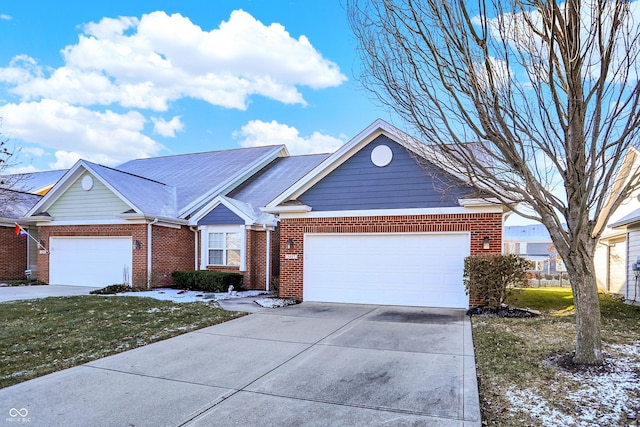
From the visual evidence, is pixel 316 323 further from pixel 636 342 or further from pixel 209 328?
pixel 636 342

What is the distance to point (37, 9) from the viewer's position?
1441cm

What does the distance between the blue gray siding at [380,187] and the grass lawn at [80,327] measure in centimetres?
434

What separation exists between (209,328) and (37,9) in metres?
13.7

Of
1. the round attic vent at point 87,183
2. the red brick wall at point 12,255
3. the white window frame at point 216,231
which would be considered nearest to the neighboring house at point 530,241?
the white window frame at point 216,231

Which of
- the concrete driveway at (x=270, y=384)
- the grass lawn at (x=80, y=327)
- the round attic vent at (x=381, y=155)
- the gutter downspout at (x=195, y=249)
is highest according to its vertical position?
the round attic vent at (x=381, y=155)

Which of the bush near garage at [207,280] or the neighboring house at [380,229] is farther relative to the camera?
the bush near garage at [207,280]

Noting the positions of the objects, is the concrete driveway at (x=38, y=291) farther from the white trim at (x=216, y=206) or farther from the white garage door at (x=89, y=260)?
the white trim at (x=216, y=206)

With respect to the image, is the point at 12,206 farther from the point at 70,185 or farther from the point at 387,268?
the point at 387,268

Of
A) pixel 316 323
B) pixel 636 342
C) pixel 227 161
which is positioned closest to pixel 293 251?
pixel 316 323

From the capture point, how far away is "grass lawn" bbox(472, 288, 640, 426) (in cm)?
405

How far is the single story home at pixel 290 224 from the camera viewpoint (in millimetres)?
10742

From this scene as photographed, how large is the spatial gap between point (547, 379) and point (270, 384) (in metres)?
3.39

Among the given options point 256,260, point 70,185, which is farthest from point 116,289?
point 70,185

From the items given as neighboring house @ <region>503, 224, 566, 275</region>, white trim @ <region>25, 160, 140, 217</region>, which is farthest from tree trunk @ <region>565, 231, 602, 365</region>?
neighboring house @ <region>503, 224, 566, 275</region>
